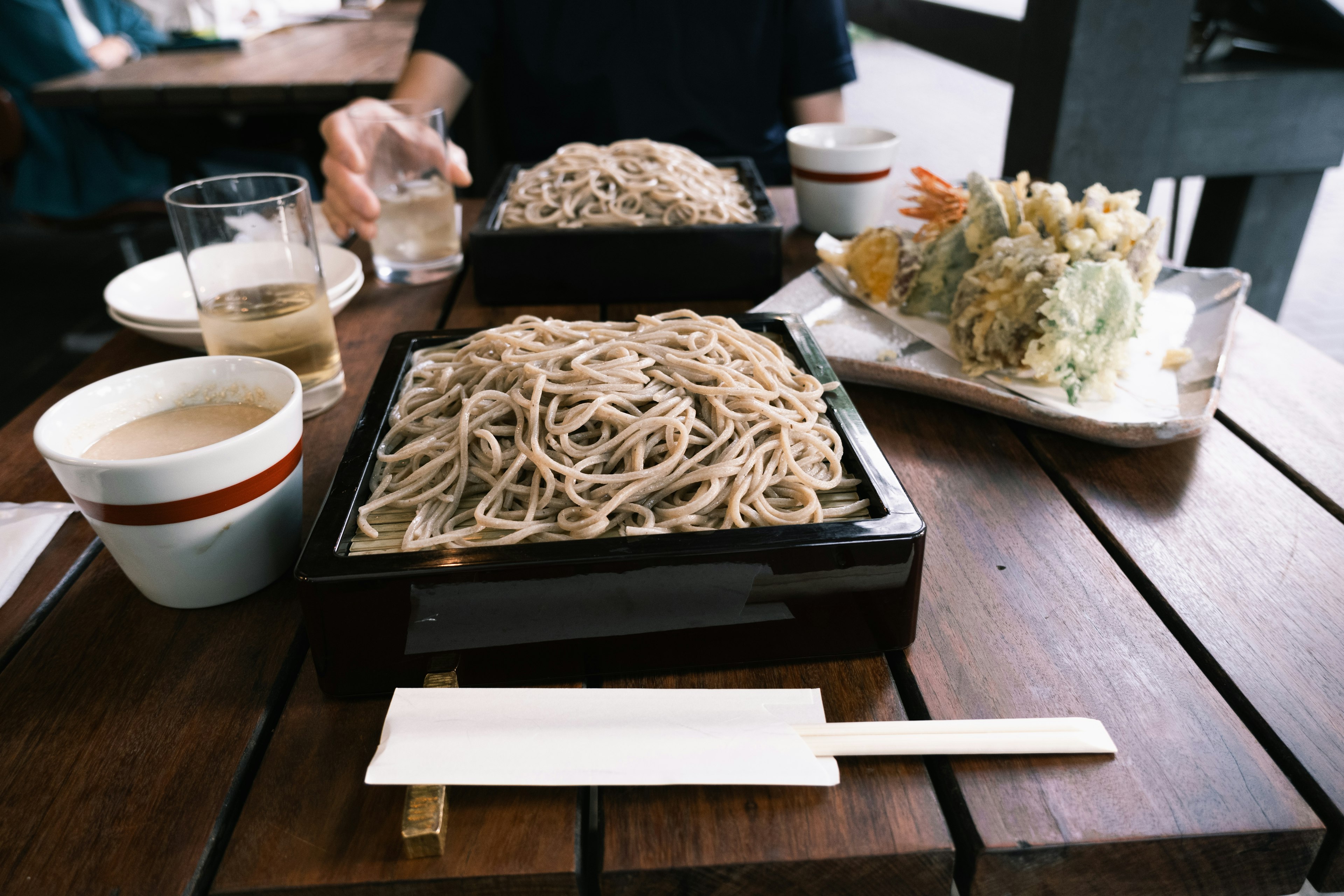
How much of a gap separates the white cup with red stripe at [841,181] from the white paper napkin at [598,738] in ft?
4.13

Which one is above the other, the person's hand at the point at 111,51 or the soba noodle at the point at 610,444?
the soba noodle at the point at 610,444

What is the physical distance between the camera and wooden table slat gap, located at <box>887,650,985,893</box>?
1.95 feet

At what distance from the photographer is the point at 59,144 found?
3611 millimetres

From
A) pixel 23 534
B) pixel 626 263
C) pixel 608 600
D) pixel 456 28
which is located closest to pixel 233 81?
pixel 456 28

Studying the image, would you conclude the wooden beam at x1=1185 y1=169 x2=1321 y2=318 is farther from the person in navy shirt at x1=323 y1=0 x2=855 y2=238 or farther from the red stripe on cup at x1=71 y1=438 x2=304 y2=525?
the red stripe on cup at x1=71 y1=438 x2=304 y2=525

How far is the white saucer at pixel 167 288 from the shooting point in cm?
132

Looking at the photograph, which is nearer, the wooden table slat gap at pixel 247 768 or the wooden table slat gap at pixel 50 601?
the wooden table slat gap at pixel 247 768

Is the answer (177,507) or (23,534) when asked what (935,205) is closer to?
(177,507)

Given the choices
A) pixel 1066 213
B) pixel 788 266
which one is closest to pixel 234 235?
pixel 788 266

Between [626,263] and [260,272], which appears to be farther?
[626,263]

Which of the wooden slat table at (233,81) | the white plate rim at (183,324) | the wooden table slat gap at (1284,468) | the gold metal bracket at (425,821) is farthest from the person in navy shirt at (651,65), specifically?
the gold metal bracket at (425,821)

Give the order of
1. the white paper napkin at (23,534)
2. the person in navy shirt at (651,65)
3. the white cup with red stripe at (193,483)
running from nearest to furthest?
the white cup with red stripe at (193,483) < the white paper napkin at (23,534) < the person in navy shirt at (651,65)

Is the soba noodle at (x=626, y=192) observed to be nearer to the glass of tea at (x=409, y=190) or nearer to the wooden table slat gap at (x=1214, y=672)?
the glass of tea at (x=409, y=190)

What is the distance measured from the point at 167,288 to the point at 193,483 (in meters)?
0.87
